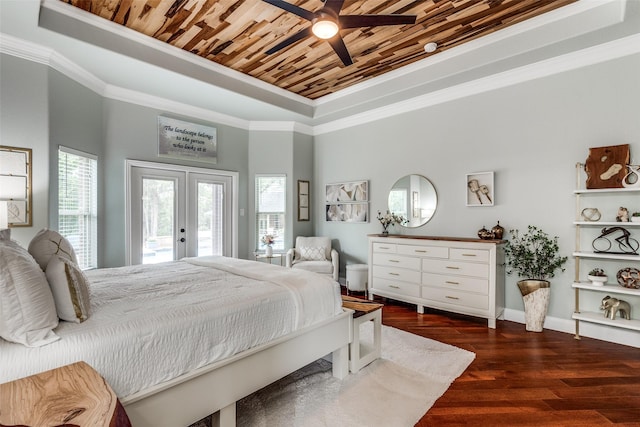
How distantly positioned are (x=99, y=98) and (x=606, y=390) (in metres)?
5.89

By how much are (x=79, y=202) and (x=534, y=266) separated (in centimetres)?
533

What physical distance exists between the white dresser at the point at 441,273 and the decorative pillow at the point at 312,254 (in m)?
1.03

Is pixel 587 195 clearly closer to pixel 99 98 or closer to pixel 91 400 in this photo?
pixel 91 400

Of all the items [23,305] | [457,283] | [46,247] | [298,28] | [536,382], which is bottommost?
[536,382]

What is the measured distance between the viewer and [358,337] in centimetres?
251

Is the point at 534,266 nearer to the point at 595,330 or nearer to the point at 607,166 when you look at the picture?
the point at 595,330

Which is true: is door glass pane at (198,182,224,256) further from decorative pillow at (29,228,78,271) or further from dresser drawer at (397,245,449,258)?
decorative pillow at (29,228,78,271)

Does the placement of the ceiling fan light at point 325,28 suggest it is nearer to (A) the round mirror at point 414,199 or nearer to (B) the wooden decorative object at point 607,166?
(A) the round mirror at point 414,199

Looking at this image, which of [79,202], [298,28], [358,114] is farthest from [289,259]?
[298,28]

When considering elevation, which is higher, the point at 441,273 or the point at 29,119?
the point at 29,119

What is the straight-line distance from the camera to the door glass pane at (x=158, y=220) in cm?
455

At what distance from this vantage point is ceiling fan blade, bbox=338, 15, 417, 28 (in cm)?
240

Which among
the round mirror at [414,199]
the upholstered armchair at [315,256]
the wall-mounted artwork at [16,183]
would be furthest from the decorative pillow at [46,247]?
the round mirror at [414,199]

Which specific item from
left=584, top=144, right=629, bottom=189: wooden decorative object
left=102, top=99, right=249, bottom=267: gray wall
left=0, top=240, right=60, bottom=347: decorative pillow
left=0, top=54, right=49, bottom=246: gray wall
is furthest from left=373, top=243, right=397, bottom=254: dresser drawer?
left=0, top=54, right=49, bottom=246: gray wall
